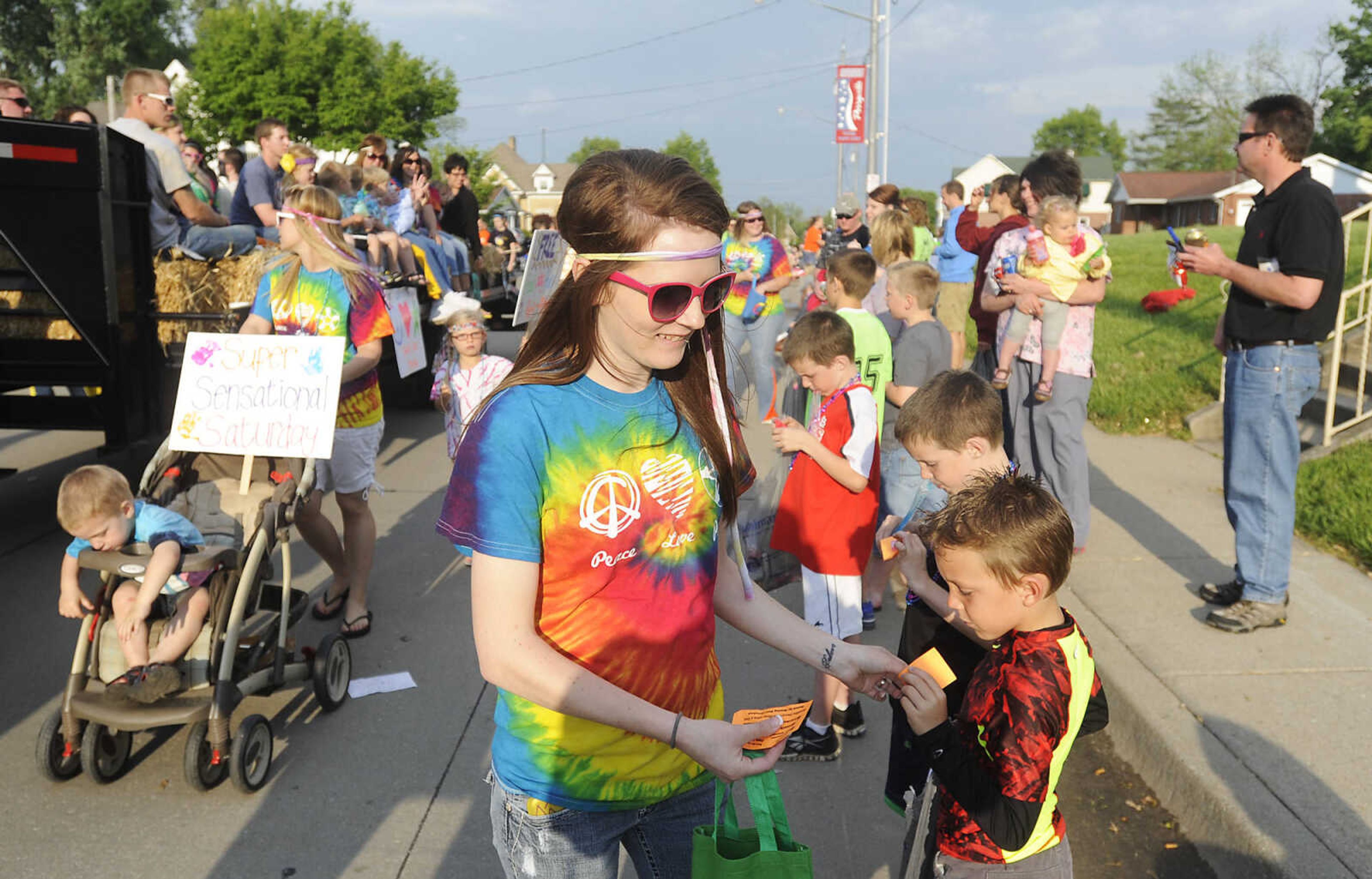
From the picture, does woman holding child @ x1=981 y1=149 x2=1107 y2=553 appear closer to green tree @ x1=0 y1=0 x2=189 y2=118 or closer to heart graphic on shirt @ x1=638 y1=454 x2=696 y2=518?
heart graphic on shirt @ x1=638 y1=454 x2=696 y2=518

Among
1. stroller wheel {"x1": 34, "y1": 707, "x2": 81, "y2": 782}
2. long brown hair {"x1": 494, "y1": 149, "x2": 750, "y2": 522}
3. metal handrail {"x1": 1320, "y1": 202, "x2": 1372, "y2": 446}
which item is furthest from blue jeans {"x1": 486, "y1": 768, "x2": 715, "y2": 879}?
metal handrail {"x1": 1320, "y1": 202, "x2": 1372, "y2": 446}

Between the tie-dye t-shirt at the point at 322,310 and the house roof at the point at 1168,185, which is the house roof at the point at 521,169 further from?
the tie-dye t-shirt at the point at 322,310

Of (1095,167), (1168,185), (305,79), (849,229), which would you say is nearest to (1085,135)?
(1095,167)

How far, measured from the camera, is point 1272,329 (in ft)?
15.8

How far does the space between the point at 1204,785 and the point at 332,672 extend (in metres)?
3.44

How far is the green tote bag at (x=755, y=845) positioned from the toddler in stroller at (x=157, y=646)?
2603 mm

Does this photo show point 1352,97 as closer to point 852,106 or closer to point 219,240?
point 852,106

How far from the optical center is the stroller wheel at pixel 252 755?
12.7 feet

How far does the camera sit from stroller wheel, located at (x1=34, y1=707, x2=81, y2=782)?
389 centimetres

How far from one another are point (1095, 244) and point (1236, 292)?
94cm

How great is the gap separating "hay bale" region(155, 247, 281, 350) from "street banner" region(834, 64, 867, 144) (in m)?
22.8

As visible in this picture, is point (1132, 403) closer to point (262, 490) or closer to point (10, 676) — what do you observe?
point (262, 490)

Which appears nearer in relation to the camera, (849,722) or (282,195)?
(849,722)

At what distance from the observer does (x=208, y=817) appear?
3.80 metres
